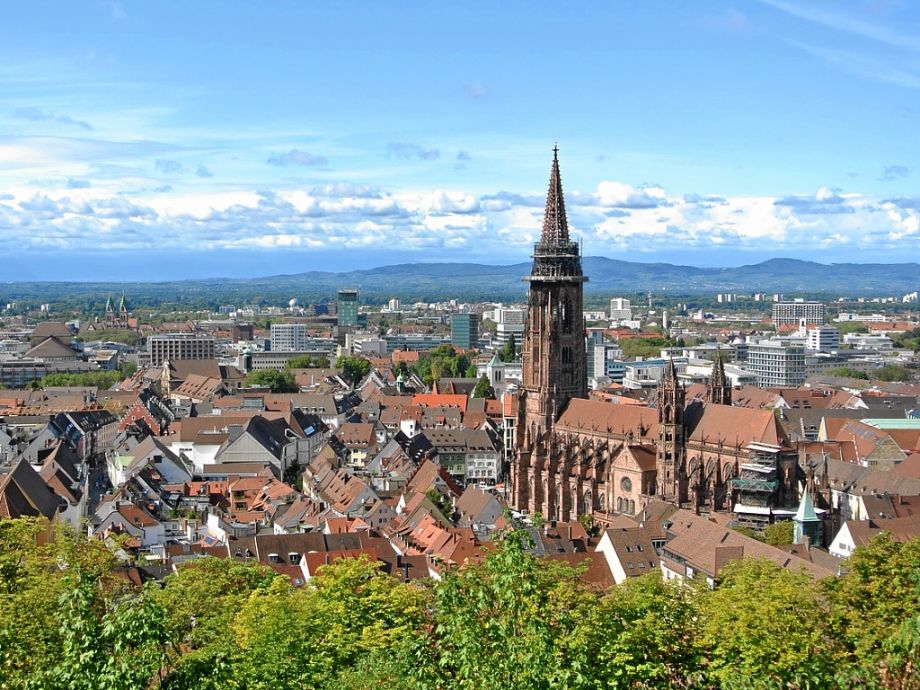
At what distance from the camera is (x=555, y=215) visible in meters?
100

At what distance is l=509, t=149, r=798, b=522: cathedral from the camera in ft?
269

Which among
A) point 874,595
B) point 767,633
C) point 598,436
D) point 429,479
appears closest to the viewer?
point 767,633

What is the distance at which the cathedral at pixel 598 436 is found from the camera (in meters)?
82.1

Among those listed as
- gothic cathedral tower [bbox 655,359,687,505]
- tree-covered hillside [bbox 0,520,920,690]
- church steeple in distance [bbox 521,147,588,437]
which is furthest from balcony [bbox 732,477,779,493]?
tree-covered hillside [bbox 0,520,920,690]

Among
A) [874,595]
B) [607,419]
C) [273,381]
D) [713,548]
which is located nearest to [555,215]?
[607,419]

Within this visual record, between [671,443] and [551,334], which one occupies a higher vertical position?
[551,334]

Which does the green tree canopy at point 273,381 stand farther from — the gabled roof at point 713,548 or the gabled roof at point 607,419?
the gabled roof at point 713,548

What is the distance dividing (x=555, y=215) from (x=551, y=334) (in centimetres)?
1048

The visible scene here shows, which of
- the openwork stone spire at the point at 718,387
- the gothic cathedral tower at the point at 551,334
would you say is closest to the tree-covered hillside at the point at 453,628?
the gothic cathedral tower at the point at 551,334

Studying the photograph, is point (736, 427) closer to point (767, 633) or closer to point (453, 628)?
point (767, 633)

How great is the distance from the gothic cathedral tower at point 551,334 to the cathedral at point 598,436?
0.29 ft

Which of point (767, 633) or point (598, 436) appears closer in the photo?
point (767, 633)

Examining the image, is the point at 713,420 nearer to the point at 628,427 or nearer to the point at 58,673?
the point at 628,427

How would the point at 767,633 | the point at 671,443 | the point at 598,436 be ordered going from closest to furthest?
the point at 767,633 < the point at 671,443 < the point at 598,436
